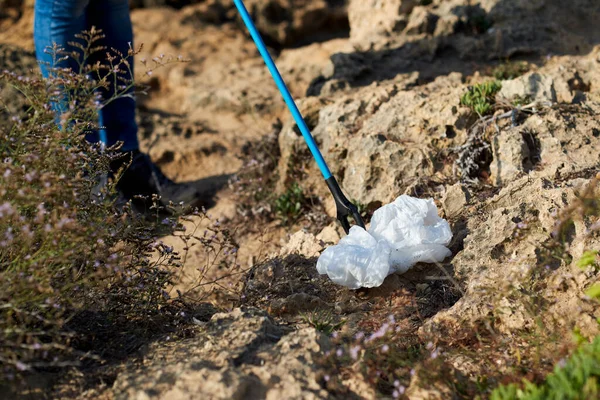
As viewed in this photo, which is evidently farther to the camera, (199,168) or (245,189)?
(199,168)

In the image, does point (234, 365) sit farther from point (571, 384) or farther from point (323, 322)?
point (571, 384)

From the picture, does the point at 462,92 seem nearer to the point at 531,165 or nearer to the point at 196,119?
the point at 531,165

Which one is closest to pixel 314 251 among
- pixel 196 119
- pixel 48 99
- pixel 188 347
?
pixel 188 347

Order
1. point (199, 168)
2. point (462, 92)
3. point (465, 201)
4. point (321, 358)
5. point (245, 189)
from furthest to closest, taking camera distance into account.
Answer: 1. point (199, 168)
2. point (245, 189)
3. point (462, 92)
4. point (465, 201)
5. point (321, 358)

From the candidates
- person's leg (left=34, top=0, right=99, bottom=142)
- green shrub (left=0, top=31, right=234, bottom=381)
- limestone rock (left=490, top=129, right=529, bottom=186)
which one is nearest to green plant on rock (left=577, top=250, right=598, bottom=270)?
limestone rock (left=490, top=129, right=529, bottom=186)

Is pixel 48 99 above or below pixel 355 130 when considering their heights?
above

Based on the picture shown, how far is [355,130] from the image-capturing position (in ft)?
14.3

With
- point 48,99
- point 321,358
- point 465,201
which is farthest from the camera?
point 465,201

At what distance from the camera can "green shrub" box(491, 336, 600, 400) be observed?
80.0 inches

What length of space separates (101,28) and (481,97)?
2.40 m

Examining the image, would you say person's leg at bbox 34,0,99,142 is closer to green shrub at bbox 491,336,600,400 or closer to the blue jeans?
the blue jeans

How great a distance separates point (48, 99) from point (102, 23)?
5.41ft

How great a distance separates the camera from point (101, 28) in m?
4.33

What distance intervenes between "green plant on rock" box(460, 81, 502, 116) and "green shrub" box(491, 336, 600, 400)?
6.63ft
